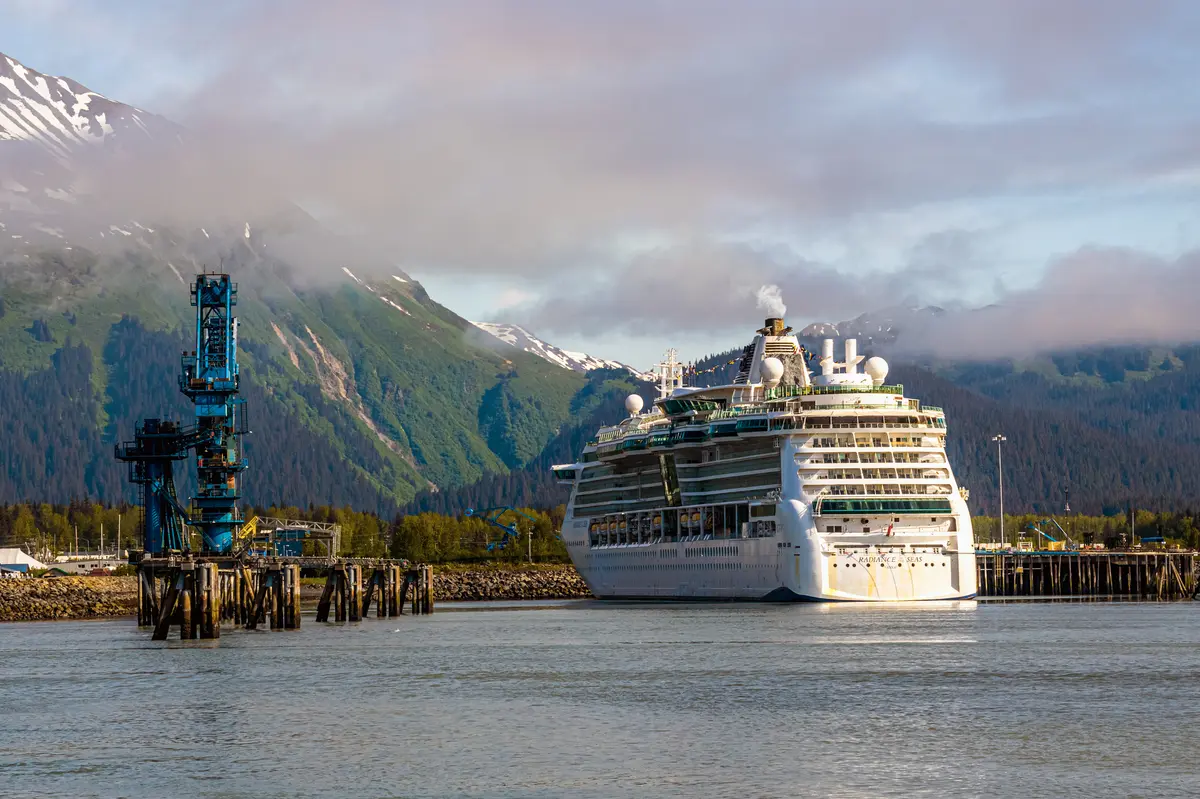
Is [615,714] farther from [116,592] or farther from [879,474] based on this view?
[116,592]

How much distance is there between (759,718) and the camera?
51.5 meters

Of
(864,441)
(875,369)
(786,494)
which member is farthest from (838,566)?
(875,369)

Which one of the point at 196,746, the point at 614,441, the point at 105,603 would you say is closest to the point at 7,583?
the point at 105,603

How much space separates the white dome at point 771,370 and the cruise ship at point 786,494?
0.11m

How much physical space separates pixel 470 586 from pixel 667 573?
42.6 metres

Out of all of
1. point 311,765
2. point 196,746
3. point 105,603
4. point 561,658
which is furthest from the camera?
point 105,603

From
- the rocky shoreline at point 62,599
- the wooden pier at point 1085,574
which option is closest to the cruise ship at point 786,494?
the wooden pier at point 1085,574

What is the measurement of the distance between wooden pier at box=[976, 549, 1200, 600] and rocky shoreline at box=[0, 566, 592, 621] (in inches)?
1603

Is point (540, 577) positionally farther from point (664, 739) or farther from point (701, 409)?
point (664, 739)

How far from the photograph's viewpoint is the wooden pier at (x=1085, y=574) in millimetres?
163000

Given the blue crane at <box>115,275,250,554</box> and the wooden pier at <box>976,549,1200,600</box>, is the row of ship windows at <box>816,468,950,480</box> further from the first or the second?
the wooden pier at <box>976,549,1200,600</box>

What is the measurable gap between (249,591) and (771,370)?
5131cm

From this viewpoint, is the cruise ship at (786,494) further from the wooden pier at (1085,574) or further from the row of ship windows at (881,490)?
the wooden pier at (1085,574)

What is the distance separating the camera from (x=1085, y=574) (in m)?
174
